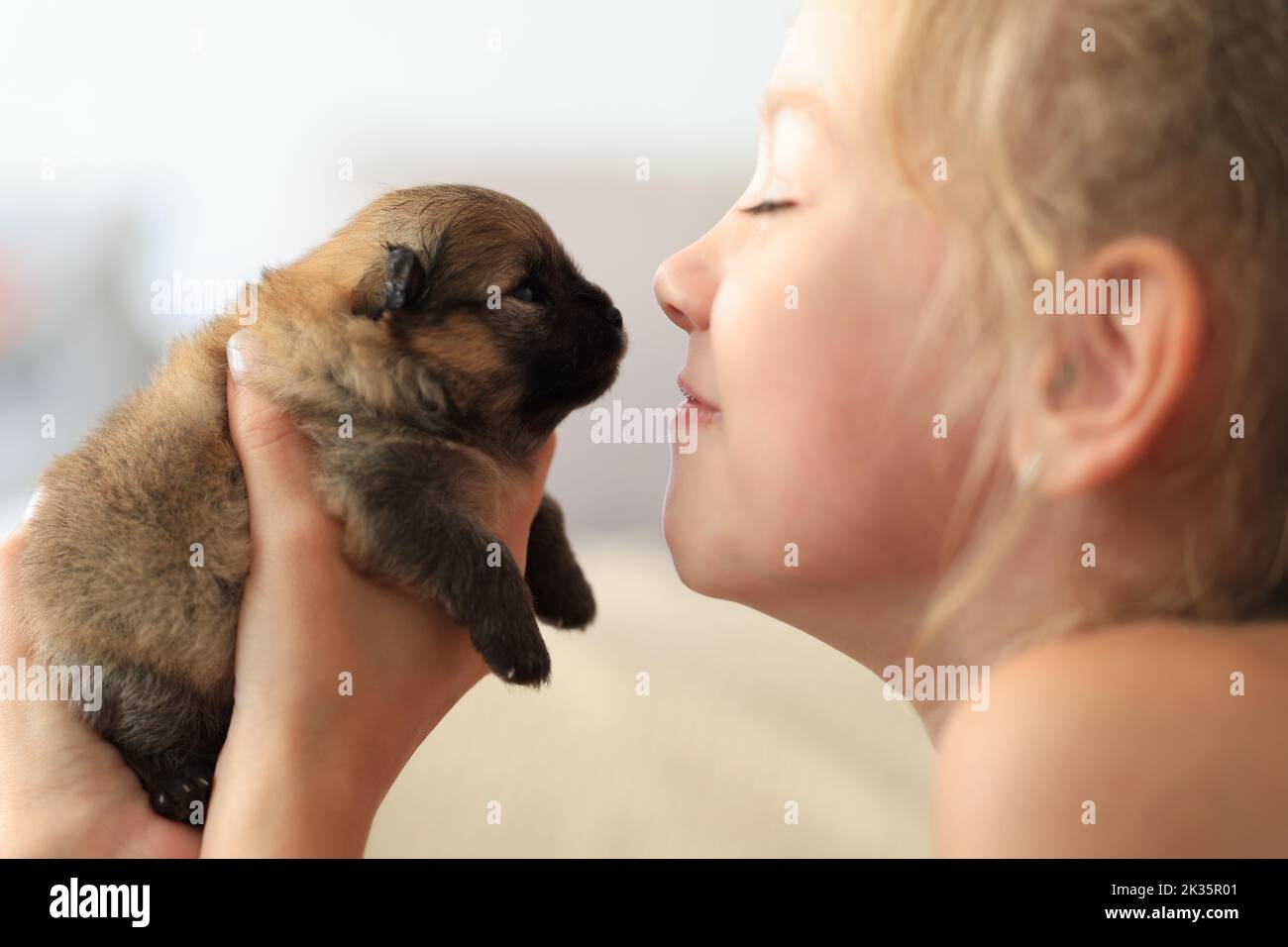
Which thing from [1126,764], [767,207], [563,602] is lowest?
[563,602]

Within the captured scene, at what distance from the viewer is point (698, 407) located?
1.20 metres

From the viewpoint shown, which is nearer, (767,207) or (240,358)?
(767,207)

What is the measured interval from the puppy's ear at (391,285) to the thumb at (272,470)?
20 centimetres

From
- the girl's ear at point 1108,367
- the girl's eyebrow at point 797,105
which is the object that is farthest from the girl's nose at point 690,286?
Result: the girl's ear at point 1108,367

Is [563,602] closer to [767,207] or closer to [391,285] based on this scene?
[391,285]

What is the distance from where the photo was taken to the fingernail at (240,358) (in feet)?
4.74

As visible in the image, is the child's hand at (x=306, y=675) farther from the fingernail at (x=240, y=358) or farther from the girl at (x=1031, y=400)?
the girl at (x=1031, y=400)

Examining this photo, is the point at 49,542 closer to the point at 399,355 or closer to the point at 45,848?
the point at 45,848

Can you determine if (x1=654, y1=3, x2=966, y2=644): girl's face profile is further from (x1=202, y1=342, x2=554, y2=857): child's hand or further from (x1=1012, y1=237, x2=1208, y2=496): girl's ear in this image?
(x1=202, y1=342, x2=554, y2=857): child's hand

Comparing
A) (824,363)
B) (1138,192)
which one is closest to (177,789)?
(824,363)

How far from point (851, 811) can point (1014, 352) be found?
3.94ft

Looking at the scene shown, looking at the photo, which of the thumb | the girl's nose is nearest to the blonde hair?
the girl's nose

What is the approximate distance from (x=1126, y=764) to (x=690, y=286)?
0.66m

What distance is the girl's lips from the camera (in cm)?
118
